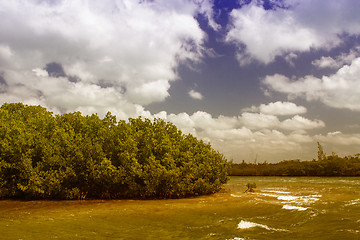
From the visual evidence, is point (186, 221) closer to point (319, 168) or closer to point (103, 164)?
point (103, 164)

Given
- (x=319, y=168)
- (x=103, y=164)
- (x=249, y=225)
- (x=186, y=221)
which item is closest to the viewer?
(x=249, y=225)

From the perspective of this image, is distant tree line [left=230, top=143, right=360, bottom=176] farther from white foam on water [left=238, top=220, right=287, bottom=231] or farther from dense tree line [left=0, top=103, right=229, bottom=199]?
white foam on water [left=238, top=220, right=287, bottom=231]

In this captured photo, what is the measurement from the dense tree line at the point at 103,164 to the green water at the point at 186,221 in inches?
79.8

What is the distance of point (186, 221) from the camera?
9.61 m

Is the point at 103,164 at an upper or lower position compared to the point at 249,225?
upper

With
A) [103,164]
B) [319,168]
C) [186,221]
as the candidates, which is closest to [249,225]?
[186,221]

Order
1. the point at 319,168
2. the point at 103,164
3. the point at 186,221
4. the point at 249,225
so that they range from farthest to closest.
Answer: the point at 319,168 < the point at 103,164 < the point at 186,221 < the point at 249,225

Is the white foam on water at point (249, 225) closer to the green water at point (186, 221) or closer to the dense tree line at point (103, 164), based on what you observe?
the green water at point (186, 221)

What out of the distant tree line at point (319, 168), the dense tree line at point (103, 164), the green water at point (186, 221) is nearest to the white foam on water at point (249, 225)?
the green water at point (186, 221)

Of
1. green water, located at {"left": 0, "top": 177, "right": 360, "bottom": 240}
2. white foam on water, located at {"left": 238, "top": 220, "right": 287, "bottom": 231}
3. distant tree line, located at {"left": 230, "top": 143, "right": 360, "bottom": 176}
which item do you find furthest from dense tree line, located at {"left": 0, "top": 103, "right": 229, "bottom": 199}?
distant tree line, located at {"left": 230, "top": 143, "right": 360, "bottom": 176}

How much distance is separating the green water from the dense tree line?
203 cm

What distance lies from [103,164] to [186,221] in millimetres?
7299

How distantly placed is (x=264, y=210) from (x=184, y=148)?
7511 millimetres

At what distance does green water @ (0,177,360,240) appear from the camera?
766 cm
